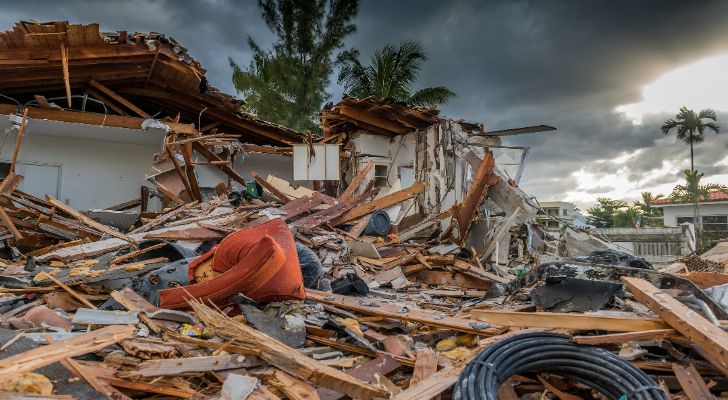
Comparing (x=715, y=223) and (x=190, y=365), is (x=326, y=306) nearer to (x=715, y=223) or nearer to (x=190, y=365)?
(x=190, y=365)

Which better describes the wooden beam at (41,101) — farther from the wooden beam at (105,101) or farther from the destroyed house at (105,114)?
the wooden beam at (105,101)

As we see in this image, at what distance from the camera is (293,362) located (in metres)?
2.75

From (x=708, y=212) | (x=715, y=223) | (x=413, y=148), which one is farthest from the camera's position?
(x=708, y=212)

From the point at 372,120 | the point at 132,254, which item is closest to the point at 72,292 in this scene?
the point at 132,254

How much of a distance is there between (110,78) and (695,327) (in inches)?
477

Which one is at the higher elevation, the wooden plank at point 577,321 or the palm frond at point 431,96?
the palm frond at point 431,96

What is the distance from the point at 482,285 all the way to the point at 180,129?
8.53 metres

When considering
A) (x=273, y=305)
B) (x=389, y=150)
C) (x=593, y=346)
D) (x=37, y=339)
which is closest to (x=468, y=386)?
(x=593, y=346)

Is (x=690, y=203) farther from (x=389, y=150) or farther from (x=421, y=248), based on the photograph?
(x=421, y=248)

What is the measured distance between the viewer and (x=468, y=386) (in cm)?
264

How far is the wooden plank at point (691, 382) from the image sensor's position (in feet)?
8.90

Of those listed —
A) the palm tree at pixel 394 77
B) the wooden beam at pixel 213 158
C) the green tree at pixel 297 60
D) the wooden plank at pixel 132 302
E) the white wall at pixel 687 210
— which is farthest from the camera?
the white wall at pixel 687 210

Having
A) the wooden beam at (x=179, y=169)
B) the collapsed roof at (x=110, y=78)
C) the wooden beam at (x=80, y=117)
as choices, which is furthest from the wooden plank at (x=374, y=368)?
the wooden beam at (x=80, y=117)

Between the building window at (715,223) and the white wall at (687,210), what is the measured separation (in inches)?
12.4
